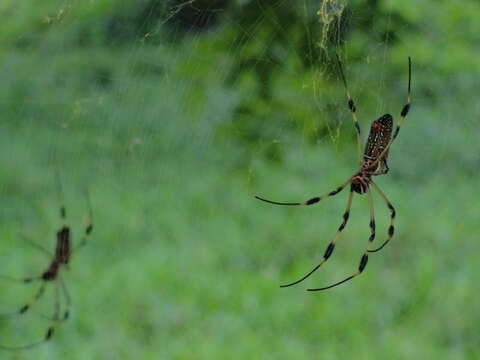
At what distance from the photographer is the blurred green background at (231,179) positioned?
2828 mm

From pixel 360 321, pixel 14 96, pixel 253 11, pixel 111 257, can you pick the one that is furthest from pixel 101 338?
pixel 14 96

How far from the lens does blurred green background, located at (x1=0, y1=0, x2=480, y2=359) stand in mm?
2828

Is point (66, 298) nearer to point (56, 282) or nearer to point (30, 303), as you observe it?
point (56, 282)

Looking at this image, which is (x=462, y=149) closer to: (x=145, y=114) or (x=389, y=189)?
(x=389, y=189)

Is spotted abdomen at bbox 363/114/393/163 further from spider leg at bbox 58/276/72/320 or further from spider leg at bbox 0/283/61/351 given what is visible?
spider leg at bbox 58/276/72/320

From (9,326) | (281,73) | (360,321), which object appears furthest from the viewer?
(9,326)

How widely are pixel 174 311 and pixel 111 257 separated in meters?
0.68

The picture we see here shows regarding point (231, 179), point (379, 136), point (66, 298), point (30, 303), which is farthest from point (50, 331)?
point (379, 136)

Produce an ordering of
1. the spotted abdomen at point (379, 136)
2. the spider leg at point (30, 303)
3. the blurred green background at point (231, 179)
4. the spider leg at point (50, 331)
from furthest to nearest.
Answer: the spider leg at point (30, 303) → the spider leg at point (50, 331) → the blurred green background at point (231, 179) → the spotted abdomen at point (379, 136)

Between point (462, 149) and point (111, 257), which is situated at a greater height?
point (462, 149)

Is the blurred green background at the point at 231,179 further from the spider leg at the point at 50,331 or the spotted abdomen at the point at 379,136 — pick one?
the spotted abdomen at the point at 379,136

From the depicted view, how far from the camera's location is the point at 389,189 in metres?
3.88

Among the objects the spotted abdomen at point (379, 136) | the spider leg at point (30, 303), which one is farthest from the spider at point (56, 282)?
the spotted abdomen at point (379, 136)

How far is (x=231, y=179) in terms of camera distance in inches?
159
